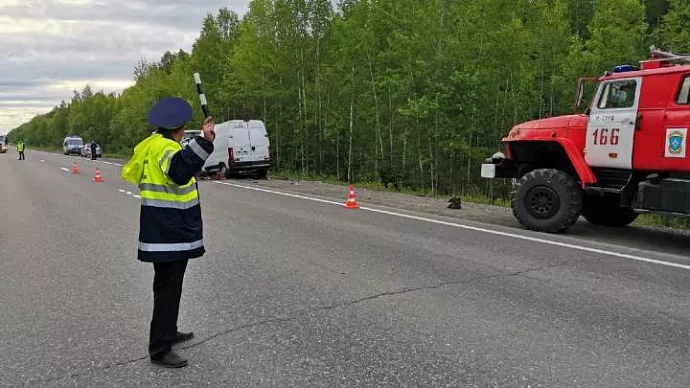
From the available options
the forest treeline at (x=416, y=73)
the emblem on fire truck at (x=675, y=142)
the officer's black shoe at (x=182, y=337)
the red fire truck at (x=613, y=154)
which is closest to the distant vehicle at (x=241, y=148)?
the forest treeline at (x=416, y=73)

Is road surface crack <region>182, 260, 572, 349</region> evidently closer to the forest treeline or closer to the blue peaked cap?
the blue peaked cap

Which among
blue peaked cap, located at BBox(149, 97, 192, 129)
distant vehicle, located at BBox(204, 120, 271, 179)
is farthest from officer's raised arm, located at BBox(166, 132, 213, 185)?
distant vehicle, located at BBox(204, 120, 271, 179)

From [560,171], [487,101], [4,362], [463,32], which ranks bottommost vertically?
[4,362]

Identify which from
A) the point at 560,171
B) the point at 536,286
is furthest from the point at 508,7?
the point at 536,286

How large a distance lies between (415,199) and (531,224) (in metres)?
5.32

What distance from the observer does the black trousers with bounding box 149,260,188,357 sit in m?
4.02

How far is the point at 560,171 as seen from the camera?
9.45m

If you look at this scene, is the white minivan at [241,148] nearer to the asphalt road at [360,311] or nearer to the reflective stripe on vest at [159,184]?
the asphalt road at [360,311]

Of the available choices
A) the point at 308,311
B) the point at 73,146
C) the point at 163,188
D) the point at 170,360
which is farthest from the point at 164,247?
the point at 73,146

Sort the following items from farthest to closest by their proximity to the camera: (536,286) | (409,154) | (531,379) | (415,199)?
(409,154) → (415,199) → (536,286) → (531,379)

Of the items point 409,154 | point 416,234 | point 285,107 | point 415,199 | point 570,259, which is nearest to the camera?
point 570,259

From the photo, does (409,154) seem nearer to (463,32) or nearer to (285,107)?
(463,32)

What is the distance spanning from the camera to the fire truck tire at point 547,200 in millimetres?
9125

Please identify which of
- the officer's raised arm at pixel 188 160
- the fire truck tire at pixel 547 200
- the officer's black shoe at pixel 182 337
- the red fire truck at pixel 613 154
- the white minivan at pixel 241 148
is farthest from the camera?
the white minivan at pixel 241 148
